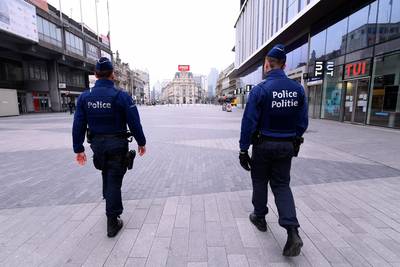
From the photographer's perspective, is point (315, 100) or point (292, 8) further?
point (315, 100)

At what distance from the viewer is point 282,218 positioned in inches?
101

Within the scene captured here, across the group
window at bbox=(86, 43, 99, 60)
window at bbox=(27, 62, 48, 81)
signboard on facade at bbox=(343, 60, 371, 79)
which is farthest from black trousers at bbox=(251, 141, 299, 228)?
window at bbox=(86, 43, 99, 60)

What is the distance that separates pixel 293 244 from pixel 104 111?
255 cm

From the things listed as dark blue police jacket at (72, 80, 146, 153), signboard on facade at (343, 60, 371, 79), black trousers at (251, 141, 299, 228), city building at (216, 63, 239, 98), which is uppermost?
city building at (216, 63, 239, 98)

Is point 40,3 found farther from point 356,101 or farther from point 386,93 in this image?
point 386,93

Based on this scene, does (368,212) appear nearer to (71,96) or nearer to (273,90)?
(273,90)

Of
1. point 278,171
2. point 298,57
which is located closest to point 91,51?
point 298,57

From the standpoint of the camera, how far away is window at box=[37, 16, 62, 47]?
30569 millimetres

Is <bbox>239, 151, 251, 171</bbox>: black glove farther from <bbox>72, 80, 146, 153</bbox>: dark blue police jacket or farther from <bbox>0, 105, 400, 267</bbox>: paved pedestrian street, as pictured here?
<bbox>72, 80, 146, 153</bbox>: dark blue police jacket

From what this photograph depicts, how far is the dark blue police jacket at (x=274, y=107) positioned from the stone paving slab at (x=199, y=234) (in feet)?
3.97

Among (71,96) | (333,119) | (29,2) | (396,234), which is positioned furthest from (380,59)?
(71,96)

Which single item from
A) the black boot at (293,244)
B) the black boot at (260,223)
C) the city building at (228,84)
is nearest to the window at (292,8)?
the black boot at (260,223)

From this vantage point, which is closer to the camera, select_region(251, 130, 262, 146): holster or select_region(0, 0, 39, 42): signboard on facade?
select_region(251, 130, 262, 146): holster

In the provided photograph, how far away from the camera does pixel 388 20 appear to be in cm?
1305
